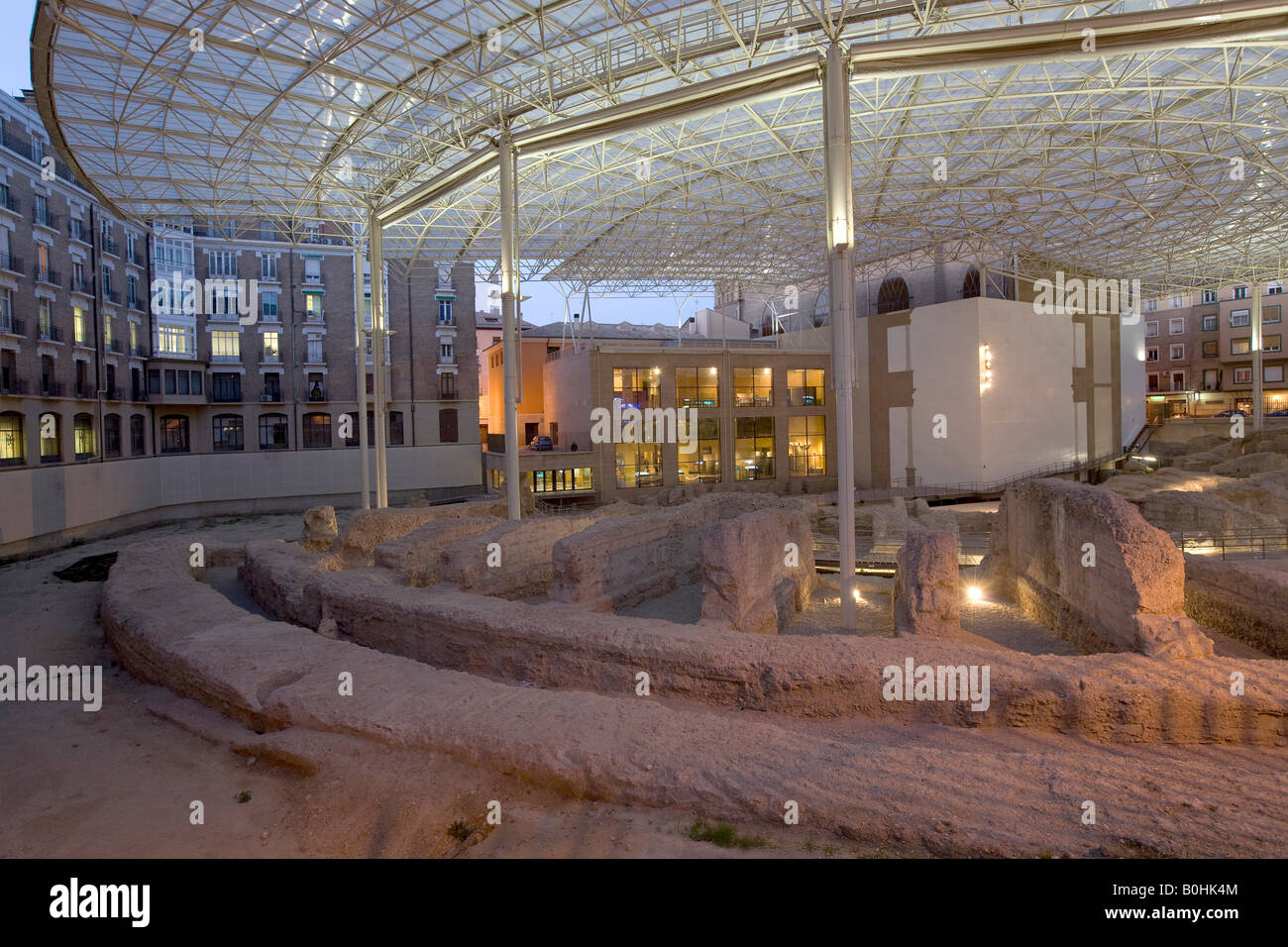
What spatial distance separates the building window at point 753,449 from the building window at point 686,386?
1945mm

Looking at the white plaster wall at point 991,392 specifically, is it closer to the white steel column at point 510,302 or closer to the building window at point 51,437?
the white steel column at point 510,302

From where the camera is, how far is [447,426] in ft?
123

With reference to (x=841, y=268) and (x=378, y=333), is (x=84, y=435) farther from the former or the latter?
(x=841, y=268)

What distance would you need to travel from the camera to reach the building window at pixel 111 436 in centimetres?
2836

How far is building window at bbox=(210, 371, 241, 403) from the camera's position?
34125 mm

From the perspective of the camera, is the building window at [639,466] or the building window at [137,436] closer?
the building window at [137,436]

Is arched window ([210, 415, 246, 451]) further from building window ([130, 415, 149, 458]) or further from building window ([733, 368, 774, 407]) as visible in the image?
building window ([733, 368, 774, 407])

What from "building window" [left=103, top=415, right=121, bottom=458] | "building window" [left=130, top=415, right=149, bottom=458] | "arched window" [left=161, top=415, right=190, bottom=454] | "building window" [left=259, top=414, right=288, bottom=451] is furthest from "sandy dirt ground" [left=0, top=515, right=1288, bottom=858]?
"arched window" [left=161, top=415, right=190, bottom=454]

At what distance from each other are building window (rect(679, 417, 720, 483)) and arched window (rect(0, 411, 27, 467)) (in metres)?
25.6

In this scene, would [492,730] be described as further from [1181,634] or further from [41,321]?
[41,321]

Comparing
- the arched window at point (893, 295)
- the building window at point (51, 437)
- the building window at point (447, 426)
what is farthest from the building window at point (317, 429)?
the arched window at point (893, 295)

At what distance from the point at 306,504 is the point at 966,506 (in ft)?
105

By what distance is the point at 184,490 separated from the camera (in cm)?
3222

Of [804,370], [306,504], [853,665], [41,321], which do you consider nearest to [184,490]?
[306,504]
